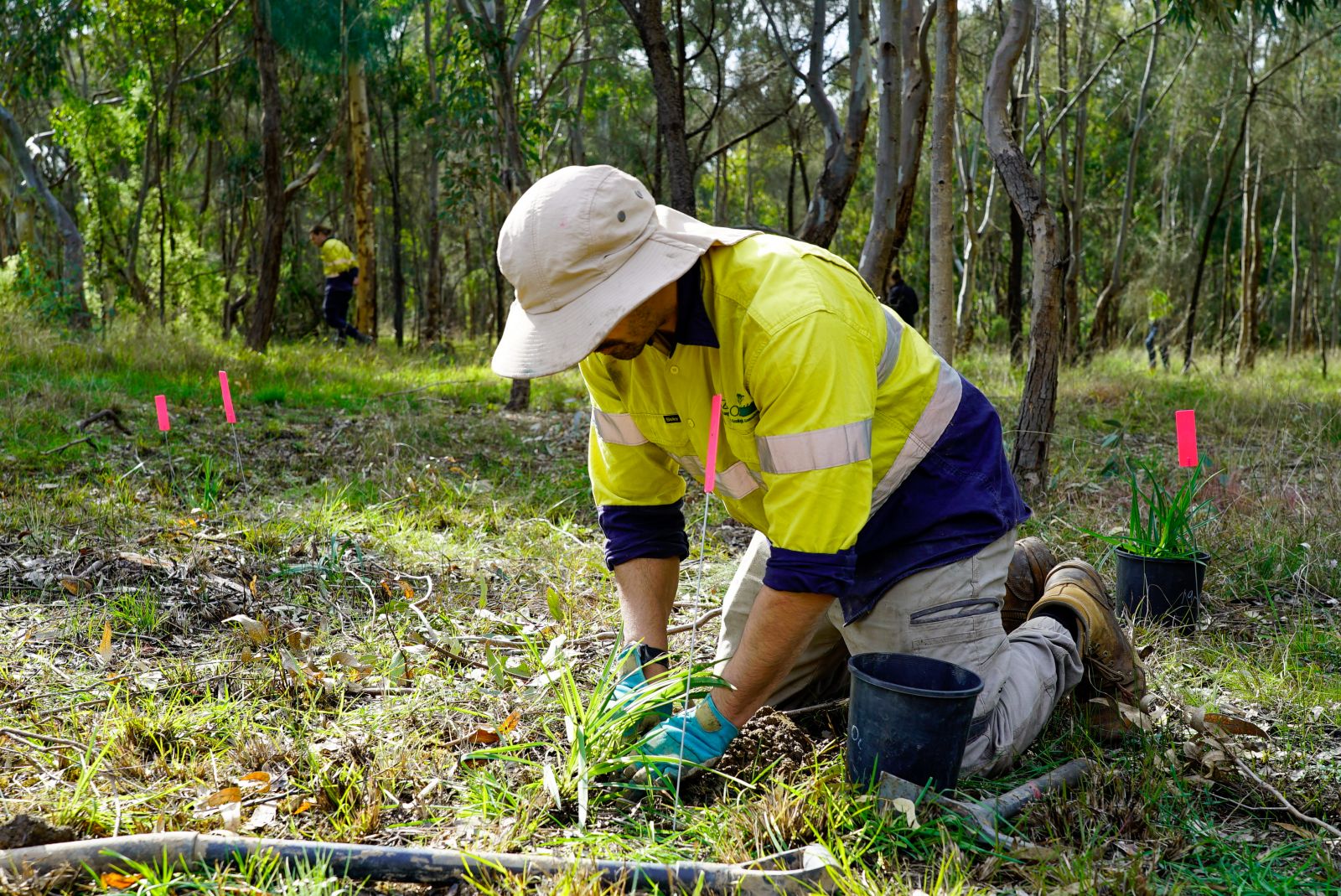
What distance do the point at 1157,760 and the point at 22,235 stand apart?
12.7 m

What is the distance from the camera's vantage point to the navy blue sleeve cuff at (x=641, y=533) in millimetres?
2729

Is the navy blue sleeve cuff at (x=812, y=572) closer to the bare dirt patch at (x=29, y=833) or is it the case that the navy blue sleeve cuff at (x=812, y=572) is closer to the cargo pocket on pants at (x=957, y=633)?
the cargo pocket on pants at (x=957, y=633)

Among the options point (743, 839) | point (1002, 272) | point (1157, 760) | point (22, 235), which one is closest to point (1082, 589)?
point (1157, 760)

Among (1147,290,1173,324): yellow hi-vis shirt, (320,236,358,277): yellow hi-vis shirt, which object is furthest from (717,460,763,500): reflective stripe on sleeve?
(1147,290,1173,324): yellow hi-vis shirt

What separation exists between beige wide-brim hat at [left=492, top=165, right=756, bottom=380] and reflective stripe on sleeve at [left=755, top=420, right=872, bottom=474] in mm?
421

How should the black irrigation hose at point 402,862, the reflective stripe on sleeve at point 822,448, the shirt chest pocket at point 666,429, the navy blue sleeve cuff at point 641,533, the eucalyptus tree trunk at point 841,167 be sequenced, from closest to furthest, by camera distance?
the black irrigation hose at point 402,862
the reflective stripe on sleeve at point 822,448
the shirt chest pocket at point 666,429
the navy blue sleeve cuff at point 641,533
the eucalyptus tree trunk at point 841,167

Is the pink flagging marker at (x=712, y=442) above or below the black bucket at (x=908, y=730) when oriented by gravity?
above

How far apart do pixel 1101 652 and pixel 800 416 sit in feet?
4.27

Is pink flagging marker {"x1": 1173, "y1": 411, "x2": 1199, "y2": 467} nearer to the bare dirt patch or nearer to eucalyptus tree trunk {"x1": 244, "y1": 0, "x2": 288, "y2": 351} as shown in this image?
the bare dirt patch

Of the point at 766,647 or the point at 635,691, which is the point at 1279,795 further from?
the point at 635,691

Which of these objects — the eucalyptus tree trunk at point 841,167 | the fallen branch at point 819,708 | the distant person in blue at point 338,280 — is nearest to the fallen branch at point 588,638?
the fallen branch at point 819,708

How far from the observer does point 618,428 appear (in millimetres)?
2652

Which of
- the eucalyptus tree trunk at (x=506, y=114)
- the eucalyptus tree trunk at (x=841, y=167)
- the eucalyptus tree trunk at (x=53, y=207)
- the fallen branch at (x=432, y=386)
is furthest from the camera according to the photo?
the eucalyptus tree trunk at (x=53, y=207)

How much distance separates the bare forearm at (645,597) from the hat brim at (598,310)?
0.82 meters
